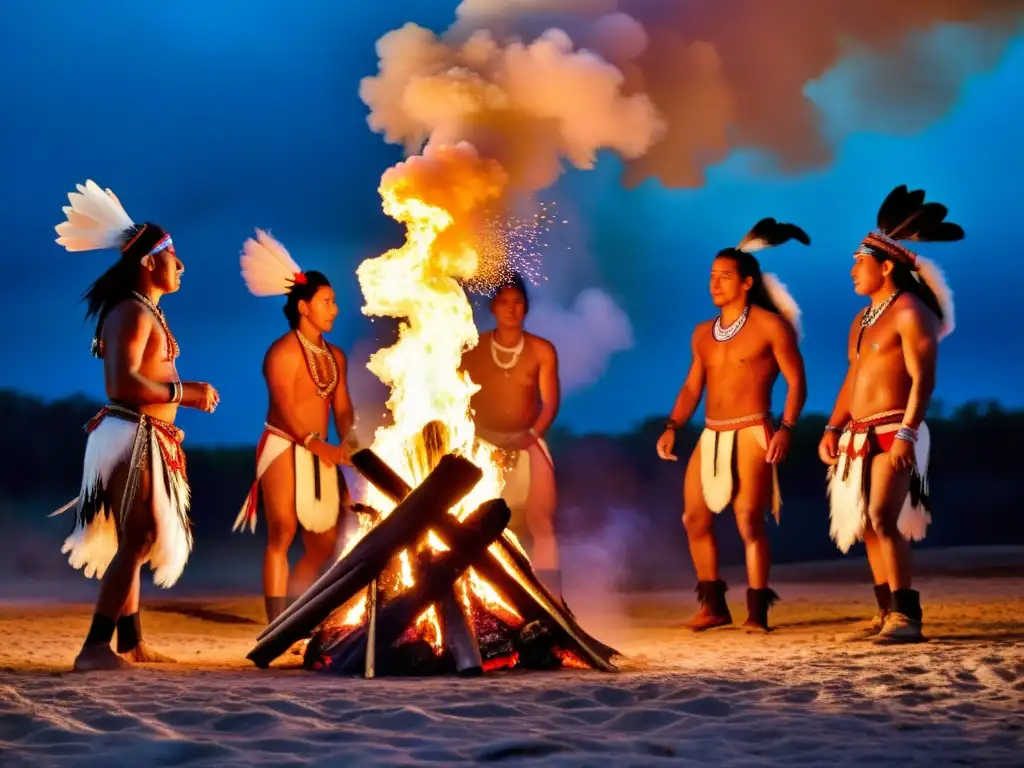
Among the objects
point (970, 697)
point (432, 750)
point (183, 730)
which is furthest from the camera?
point (970, 697)

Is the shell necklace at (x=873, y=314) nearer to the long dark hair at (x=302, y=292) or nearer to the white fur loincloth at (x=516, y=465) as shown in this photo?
the white fur loincloth at (x=516, y=465)

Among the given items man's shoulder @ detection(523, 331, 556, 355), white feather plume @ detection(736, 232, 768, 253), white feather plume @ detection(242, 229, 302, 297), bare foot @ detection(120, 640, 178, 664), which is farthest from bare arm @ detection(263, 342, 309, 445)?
white feather plume @ detection(736, 232, 768, 253)

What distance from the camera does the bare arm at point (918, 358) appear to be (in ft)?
19.3

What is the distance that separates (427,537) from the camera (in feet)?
16.2

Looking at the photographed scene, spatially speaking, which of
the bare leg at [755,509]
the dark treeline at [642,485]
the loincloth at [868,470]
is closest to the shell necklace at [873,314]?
the loincloth at [868,470]

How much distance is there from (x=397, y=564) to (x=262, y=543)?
10576 millimetres

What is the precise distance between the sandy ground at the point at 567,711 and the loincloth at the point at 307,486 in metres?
0.79

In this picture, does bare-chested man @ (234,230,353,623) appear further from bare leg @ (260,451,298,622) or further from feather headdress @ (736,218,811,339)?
feather headdress @ (736,218,811,339)

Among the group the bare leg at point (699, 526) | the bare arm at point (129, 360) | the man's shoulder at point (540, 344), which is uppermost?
the man's shoulder at point (540, 344)


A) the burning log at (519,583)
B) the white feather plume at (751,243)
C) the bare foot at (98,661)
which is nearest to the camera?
the bare foot at (98,661)

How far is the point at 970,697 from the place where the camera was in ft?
13.1

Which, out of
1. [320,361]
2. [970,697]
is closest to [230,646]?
[320,361]

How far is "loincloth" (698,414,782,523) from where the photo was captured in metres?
6.70

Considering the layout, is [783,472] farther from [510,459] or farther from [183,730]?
[183,730]
